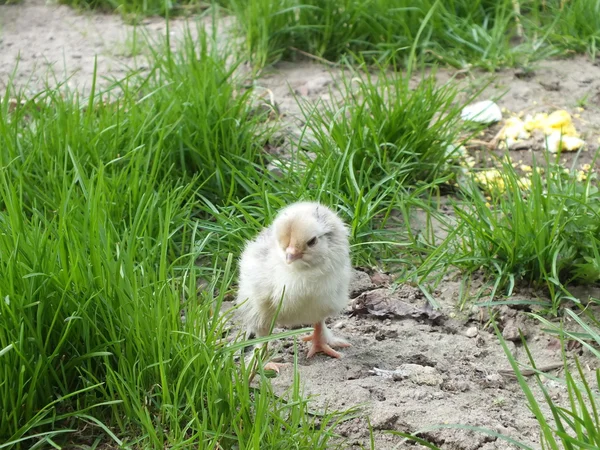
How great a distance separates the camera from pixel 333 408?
10.3 feet

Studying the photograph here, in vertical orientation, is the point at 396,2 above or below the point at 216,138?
above

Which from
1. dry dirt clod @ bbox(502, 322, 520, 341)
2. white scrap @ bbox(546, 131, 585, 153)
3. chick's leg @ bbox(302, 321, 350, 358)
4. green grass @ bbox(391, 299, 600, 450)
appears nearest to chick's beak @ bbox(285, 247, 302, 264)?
chick's leg @ bbox(302, 321, 350, 358)

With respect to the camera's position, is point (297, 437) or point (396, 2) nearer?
point (297, 437)

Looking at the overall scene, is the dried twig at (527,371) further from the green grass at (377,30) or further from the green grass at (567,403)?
the green grass at (377,30)

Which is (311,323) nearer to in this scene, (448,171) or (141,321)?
(141,321)

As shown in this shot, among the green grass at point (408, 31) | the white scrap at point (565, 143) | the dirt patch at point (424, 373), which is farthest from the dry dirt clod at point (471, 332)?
the green grass at point (408, 31)

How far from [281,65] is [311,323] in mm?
2995

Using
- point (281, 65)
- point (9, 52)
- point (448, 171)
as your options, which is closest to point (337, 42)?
point (281, 65)

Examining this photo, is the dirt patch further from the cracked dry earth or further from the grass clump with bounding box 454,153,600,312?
the grass clump with bounding box 454,153,600,312

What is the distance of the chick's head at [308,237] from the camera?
3201 mm

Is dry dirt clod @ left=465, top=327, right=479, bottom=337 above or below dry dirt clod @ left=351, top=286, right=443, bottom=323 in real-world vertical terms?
below

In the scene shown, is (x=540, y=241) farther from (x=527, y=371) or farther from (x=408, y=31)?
(x=408, y=31)

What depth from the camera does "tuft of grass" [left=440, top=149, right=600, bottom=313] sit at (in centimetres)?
378

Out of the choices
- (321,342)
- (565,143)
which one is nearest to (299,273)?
(321,342)
